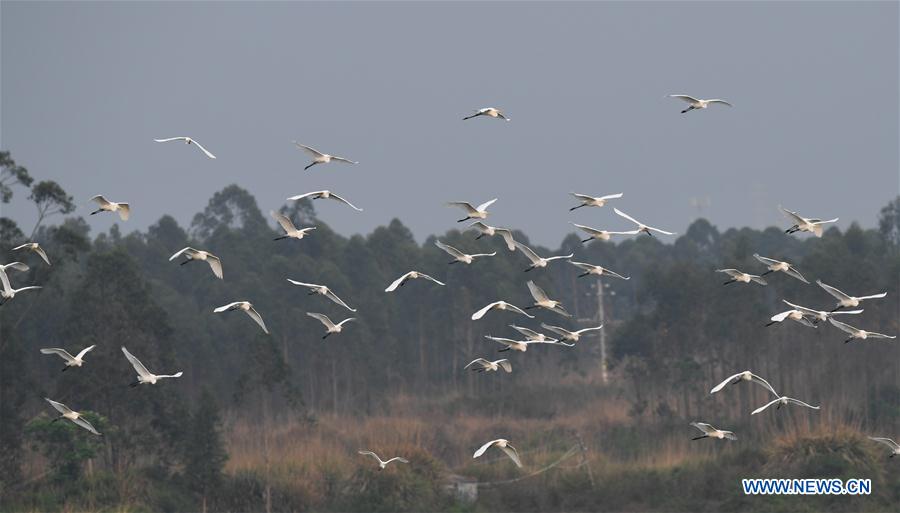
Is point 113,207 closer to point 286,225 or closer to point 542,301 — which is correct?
point 286,225

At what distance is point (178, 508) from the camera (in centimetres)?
4381

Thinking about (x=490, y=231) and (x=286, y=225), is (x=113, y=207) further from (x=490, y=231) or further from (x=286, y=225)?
(x=490, y=231)

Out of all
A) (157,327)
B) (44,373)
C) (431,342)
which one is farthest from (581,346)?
(157,327)

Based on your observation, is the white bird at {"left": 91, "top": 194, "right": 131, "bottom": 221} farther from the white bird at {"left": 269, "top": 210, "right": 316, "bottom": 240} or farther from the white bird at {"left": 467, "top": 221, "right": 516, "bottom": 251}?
the white bird at {"left": 467, "top": 221, "right": 516, "bottom": 251}

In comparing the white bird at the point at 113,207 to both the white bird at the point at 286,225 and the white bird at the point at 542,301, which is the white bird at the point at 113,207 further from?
the white bird at the point at 542,301

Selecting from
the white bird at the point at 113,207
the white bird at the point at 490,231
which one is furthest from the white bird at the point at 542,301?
the white bird at the point at 113,207

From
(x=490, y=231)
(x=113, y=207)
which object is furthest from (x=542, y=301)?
(x=113, y=207)

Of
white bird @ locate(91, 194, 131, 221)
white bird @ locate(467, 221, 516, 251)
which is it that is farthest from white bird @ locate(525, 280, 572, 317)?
white bird @ locate(91, 194, 131, 221)

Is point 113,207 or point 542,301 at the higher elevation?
point 113,207

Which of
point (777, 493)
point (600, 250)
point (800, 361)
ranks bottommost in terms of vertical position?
point (777, 493)

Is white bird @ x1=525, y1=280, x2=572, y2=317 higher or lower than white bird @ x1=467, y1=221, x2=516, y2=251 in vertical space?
lower

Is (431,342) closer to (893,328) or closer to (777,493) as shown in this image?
(893,328)

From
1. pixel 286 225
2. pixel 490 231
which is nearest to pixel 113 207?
pixel 286 225

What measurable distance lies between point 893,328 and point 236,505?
3099 cm
